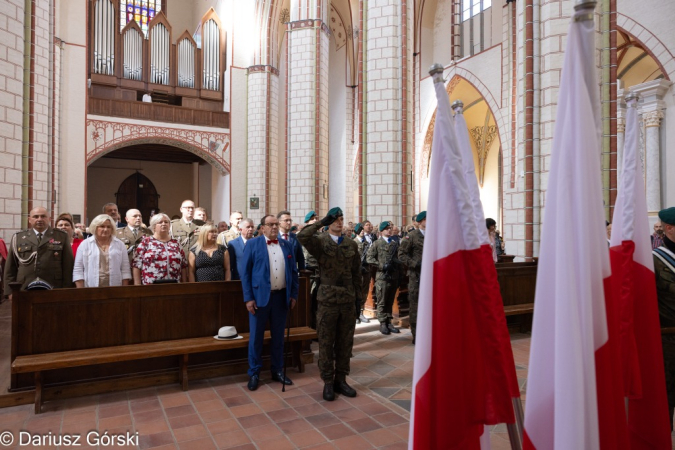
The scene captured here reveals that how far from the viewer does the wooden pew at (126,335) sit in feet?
11.4

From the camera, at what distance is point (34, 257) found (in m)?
4.19

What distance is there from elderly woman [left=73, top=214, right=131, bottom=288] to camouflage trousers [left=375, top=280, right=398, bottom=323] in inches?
126

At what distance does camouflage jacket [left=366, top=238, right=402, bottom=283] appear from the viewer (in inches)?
235

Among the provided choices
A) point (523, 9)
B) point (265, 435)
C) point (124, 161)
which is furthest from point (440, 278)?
point (124, 161)

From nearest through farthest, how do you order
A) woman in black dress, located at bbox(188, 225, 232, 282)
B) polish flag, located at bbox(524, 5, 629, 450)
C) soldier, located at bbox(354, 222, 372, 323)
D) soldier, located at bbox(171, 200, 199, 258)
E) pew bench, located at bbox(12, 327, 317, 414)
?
1. polish flag, located at bbox(524, 5, 629, 450)
2. pew bench, located at bbox(12, 327, 317, 414)
3. woman in black dress, located at bbox(188, 225, 232, 282)
4. soldier, located at bbox(171, 200, 199, 258)
5. soldier, located at bbox(354, 222, 372, 323)

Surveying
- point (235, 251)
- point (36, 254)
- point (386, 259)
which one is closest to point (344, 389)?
point (235, 251)

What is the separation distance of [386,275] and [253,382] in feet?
8.60

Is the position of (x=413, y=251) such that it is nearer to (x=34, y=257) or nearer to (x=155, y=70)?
(x=34, y=257)

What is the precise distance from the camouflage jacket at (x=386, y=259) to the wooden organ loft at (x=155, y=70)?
1015 centimetres

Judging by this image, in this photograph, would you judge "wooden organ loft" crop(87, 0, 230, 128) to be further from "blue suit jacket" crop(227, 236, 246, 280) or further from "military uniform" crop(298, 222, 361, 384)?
"military uniform" crop(298, 222, 361, 384)

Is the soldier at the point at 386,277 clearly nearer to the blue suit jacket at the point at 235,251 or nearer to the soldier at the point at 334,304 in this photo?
the blue suit jacket at the point at 235,251

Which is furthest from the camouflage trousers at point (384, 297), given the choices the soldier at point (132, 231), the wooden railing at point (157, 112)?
the wooden railing at point (157, 112)

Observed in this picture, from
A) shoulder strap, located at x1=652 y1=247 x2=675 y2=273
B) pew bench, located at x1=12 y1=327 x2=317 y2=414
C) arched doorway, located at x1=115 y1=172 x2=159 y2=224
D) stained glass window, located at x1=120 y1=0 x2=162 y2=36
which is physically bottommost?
pew bench, located at x1=12 y1=327 x2=317 y2=414

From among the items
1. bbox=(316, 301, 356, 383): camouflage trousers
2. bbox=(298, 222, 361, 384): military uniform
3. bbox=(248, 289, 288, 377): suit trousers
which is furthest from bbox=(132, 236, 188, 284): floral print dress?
bbox=(316, 301, 356, 383): camouflage trousers
